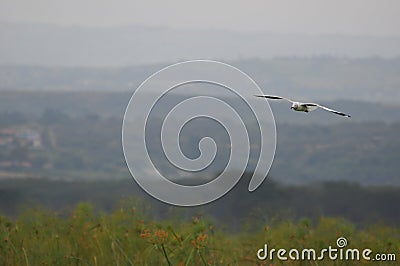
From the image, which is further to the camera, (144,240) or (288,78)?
(288,78)

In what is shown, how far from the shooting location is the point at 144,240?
3.99m

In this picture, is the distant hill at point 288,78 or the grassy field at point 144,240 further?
the distant hill at point 288,78

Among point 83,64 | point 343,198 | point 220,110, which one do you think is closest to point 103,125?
point 83,64

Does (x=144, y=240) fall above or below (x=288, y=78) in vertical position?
below

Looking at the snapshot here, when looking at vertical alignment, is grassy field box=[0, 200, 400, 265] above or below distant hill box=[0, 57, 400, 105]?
below

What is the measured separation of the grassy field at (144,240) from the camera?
3.74 m

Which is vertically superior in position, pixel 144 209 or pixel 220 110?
pixel 220 110

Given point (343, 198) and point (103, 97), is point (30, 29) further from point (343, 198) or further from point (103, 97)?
point (343, 198)

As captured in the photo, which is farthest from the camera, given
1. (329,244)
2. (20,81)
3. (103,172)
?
(20,81)

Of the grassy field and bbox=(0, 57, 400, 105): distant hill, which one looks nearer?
the grassy field

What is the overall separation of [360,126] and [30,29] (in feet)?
36.2

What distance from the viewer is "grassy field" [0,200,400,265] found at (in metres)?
3.74

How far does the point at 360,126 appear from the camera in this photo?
14867mm

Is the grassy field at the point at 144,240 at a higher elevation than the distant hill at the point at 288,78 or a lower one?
lower
